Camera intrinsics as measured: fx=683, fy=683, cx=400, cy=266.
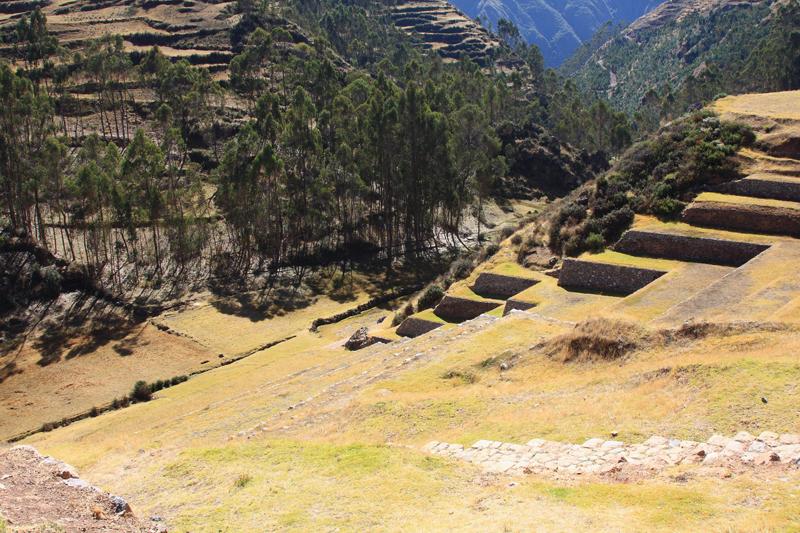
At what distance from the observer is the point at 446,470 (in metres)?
17.7

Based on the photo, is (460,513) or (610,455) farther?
(610,455)

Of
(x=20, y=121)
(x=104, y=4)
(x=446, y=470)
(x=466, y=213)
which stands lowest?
(x=466, y=213)

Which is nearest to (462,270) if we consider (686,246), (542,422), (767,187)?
(686,246)

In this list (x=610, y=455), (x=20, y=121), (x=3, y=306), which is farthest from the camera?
(x=20, y=121)

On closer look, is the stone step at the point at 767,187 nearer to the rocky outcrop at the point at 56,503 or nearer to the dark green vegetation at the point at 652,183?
the dark green vegetation at the point at 652,183

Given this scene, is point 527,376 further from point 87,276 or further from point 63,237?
point 63,237

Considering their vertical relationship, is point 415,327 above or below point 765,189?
below

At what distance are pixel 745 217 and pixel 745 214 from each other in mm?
181

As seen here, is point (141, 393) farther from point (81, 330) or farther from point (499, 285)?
point (499, 285)

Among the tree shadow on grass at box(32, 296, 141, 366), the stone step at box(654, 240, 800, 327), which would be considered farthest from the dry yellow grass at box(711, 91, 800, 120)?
the tree shadow on grass at box(32, 296, 141, 366)

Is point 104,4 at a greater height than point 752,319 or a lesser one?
greater

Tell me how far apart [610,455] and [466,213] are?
82.3 meters

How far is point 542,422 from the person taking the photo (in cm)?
2039

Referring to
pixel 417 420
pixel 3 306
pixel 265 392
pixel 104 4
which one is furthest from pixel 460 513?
pixel 104 4
